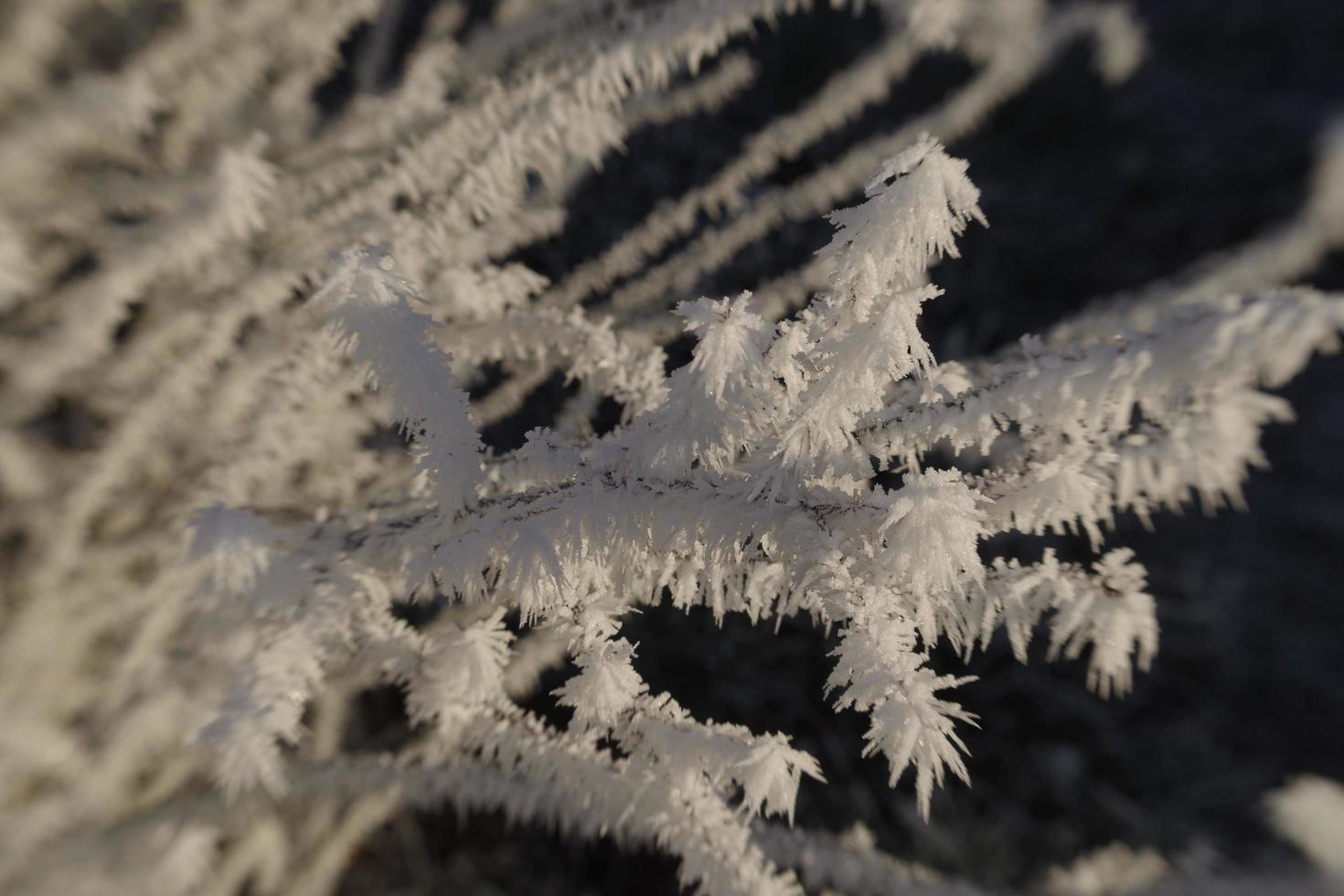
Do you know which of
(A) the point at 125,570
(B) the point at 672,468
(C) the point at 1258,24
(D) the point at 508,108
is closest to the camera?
(B) the point at 672,468

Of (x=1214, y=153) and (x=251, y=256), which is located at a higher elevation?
(x=1214, y=153)

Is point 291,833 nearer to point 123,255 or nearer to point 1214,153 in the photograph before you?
point 123,255

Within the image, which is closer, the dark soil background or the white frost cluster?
the white frost cluster

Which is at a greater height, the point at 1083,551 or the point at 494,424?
the point at 1083,551

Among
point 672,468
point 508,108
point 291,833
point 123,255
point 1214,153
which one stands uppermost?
point 1214,153

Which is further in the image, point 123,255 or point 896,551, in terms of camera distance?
point 123,255

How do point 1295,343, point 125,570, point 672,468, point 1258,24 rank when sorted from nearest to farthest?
point 1295,343 → point 672,468 → point 125,570 → point 1258,24

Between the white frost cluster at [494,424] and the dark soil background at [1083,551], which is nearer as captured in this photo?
the white frost cluster at [494,424]

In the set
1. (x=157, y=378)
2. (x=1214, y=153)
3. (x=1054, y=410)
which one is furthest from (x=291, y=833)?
(x=1214, y=153)
